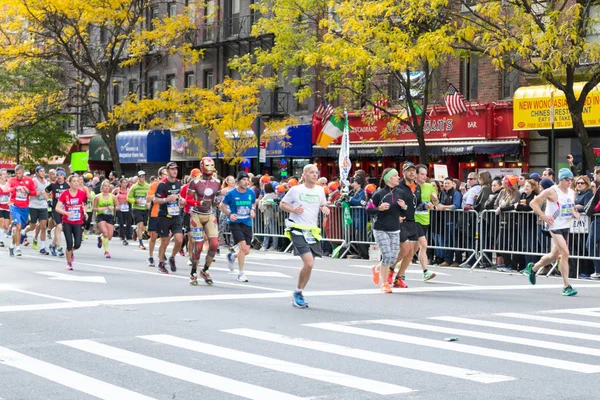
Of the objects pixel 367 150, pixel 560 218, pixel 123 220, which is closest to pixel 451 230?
pixel 560 218

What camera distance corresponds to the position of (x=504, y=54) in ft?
71.7

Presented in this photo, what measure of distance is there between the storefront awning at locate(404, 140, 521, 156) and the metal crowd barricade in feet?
32.7

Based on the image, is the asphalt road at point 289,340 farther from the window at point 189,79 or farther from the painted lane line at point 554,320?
the window at point 189,79

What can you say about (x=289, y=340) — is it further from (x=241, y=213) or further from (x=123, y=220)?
(x=123, y=220)

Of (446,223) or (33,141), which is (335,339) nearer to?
(446,223)

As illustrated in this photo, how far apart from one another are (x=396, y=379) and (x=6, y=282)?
32.0ft

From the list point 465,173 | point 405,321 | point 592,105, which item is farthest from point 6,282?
point 465,173

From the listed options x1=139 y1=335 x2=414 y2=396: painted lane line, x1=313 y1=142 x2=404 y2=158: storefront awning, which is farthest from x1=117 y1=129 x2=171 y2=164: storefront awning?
x1=139 y1=335 x2=414 y2=396: painted lane line

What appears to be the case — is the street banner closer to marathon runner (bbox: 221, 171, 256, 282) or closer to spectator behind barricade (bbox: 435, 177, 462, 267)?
spectator behind barricade (bbox: 435, 177, 462, 267)

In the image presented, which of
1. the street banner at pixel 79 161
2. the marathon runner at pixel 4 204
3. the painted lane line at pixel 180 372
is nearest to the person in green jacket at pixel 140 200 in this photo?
the marathon runner at pixel 4 204

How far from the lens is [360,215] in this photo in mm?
23641

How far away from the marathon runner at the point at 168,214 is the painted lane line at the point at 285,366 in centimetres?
828

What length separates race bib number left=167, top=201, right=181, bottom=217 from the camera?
18875 millimetres

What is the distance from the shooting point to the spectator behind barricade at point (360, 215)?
77.0ft
